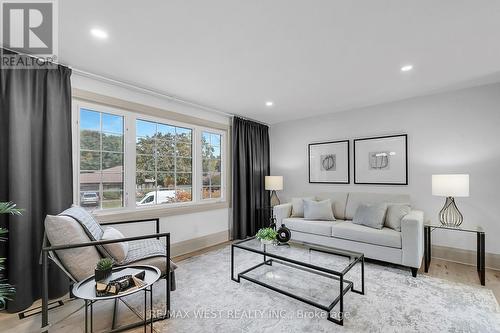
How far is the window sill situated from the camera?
9.39 feet

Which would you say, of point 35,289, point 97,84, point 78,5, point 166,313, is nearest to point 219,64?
point 78,5

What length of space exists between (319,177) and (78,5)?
418 centimetres

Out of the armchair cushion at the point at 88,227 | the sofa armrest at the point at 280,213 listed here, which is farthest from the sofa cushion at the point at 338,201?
the armchair cushion at the point at 88,227

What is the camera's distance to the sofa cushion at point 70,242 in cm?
173

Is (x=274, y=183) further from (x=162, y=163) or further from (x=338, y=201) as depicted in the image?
(x=162, y=163)

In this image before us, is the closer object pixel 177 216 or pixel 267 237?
pixel 267 237

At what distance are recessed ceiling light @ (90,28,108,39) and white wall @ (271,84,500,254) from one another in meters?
3.83

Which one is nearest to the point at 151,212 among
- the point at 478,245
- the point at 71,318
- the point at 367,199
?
the point at 71,318

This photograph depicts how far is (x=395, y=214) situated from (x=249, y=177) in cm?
256

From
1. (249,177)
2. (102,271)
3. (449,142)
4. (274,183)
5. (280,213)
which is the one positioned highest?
(449,142)

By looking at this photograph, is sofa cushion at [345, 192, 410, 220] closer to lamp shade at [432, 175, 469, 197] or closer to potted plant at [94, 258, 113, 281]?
lamp shade at [432, 175, 469, 197]

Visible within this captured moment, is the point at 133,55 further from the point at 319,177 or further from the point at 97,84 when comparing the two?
the point at 319,177

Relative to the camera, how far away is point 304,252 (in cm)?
264

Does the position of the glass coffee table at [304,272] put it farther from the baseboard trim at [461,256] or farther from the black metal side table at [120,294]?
the baseboard trim at [461,256]
